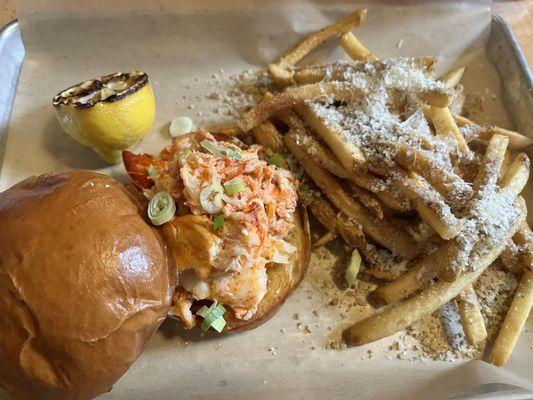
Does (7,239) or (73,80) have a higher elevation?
(7,239)

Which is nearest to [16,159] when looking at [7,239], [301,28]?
[7,239]

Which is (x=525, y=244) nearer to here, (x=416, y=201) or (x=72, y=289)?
(x=416, y=201)

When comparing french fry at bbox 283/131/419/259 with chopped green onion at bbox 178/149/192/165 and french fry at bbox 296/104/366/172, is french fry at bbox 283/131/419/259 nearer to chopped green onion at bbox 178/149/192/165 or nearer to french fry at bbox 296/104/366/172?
french fry at bbox 296/104/366/172

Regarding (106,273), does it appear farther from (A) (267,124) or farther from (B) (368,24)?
(B) (368,24)

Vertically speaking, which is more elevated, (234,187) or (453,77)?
(453,77)

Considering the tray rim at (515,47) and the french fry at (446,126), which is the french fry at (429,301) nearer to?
the french fry at (446,126)

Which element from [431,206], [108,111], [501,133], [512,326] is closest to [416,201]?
[431,206]
